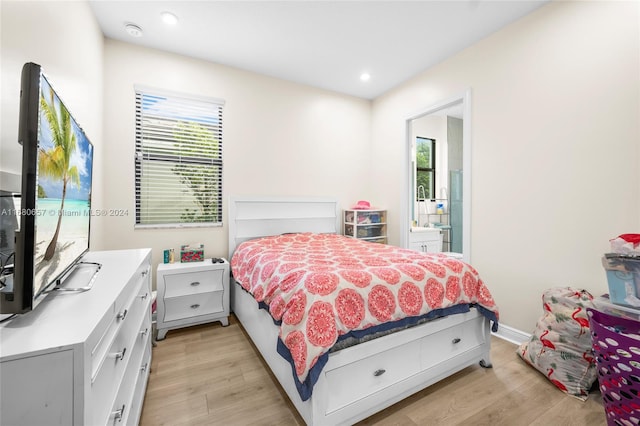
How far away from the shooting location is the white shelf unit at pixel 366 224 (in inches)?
145

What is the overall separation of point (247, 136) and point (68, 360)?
9.47ft

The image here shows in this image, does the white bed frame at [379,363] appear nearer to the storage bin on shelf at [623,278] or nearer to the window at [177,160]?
the storage bin on shelf at [623,278]

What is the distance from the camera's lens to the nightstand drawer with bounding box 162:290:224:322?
244 cm

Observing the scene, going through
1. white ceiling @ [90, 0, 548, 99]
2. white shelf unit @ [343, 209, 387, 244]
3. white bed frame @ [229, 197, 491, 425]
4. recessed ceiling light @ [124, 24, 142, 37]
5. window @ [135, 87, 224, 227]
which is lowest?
white bed frame @ [229, 197, 491, 425]

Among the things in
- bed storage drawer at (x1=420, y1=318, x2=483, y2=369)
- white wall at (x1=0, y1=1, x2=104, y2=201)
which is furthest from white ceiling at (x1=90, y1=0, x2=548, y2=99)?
bed storage drawer at (x1=420, y1=318, x2=483, y2=369)

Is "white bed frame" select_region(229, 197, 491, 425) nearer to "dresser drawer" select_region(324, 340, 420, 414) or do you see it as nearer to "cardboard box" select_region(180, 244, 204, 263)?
"dresser drawer" select_region(324, 340, 420, 414)

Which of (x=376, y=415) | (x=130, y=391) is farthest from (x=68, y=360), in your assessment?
(x=376, y=415)

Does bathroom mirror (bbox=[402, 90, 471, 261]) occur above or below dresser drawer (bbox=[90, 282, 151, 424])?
above

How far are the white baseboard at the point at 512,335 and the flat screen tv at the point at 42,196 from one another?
3071 millimetres

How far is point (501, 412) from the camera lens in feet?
5.09

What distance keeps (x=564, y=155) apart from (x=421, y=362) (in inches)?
75.8

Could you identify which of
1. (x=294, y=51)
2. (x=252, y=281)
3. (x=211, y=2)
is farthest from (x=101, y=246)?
(x=294, y=51)

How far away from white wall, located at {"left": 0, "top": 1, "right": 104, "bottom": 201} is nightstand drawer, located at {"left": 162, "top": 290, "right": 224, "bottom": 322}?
120 centimetres

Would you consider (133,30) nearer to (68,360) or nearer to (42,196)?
(42,196)
